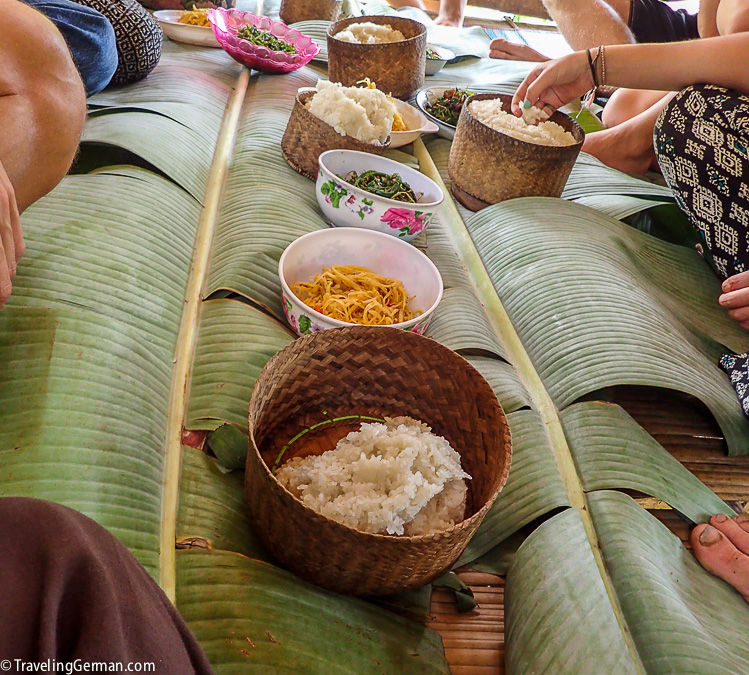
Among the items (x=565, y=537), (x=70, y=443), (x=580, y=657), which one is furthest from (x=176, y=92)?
(x=580, y=657)

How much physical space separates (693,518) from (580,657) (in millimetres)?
441

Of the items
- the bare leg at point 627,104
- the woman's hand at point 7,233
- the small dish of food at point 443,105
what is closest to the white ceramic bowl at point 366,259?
the woman's hand at point 7,233

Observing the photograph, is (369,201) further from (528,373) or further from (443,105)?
(443,105)

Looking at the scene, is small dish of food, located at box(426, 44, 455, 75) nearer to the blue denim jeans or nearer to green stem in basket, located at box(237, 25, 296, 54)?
green stem in basket, located at box(237, 25, 296, 54)

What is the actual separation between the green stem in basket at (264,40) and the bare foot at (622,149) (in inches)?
50.7

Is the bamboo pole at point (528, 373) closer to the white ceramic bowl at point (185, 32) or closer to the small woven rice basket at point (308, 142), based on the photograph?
the small woven rice basket at point (308, 142)

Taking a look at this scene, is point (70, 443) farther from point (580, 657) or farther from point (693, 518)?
point (693, 518)

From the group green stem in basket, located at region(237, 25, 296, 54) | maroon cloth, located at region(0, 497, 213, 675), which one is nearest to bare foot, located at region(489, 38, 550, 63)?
green stem in basket, located at region(237, 25, 296, 54)

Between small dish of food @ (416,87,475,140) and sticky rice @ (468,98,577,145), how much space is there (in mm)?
243

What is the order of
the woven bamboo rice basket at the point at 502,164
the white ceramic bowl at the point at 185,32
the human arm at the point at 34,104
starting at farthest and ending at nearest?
the white ceramic bowl at the point at 185,32, the woven bamboo rice basket at the point at 502,164, the human arm at the point at 34,104

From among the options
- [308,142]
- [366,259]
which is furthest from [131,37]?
[366,259]

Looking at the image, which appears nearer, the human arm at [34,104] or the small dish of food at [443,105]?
the human arm at [34,104]

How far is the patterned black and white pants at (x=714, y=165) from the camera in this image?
60.0 inches

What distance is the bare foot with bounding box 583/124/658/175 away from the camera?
2.23 m
